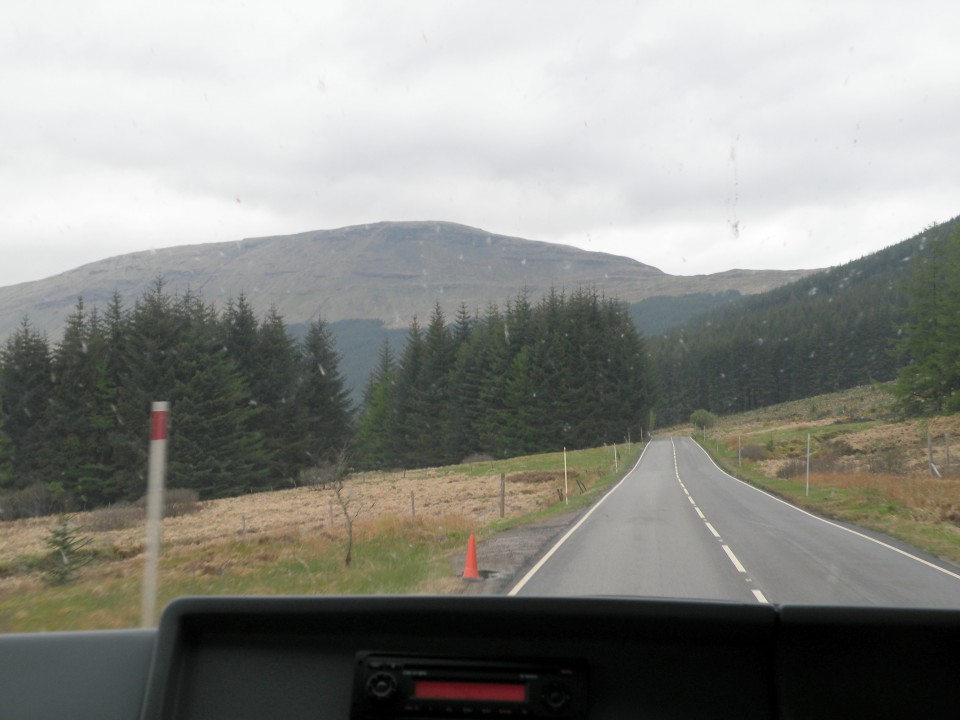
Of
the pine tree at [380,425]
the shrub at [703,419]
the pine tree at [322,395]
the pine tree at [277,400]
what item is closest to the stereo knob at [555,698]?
the pine tree at [277,400]

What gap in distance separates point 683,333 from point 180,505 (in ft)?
492

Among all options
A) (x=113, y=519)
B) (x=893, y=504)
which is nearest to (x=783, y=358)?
(x=893, y=504)

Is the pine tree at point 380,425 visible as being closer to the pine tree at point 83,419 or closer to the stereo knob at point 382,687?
the pine tree at point 83,419

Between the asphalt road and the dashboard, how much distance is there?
107 inches

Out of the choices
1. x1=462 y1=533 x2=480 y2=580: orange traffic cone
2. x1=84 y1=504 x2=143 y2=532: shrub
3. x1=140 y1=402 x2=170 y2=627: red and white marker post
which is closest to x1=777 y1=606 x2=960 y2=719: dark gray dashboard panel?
x1=140 y1=402 x2=170 y2=627: red and white marker post

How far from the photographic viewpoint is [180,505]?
31422 mm

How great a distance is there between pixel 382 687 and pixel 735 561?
1214 cm

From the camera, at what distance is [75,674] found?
2.74 metres

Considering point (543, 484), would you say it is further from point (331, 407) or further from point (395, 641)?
point (395, 641)

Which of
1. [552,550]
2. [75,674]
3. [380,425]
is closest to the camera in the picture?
[75,674]

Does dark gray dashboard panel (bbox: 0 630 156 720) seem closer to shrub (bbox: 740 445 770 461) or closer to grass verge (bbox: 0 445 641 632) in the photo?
grass verge (bbox: 0 445 641 632)

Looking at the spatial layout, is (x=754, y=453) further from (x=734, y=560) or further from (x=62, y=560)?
(x=62, y=560)

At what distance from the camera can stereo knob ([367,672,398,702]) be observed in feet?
7.77

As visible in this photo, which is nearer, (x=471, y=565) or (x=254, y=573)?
(x=471, y=565)
